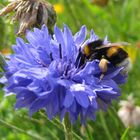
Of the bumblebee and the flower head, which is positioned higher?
the flower head

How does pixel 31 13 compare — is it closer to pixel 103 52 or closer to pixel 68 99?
pixel 103 52

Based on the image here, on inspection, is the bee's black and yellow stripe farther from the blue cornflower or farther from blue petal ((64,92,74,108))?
blue petal ((64,92,74,108))

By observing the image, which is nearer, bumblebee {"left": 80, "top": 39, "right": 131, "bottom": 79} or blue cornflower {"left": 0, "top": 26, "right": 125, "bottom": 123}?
blue cornflower {"left": 0, "top": 26, "right": 125, "bottom": 123}

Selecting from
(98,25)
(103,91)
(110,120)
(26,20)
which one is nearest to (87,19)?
(98,25)

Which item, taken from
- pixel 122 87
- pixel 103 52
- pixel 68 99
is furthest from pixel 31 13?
pixel 122 87

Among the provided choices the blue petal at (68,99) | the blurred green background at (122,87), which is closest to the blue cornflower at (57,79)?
the blue petal at (68,99)

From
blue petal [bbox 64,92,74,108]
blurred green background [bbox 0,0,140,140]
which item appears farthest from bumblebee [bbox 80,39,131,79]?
blurred green background [bbox 0,0,140,140]
